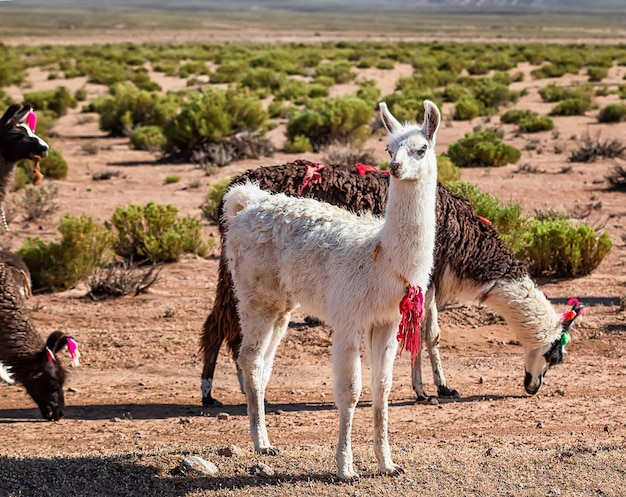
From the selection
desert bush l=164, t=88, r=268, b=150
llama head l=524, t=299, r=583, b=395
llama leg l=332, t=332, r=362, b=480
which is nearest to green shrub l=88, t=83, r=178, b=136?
desert bush l=164, t=88, r=268, b=150

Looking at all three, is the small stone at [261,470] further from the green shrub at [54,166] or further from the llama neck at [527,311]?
the green shrub at [54,166]

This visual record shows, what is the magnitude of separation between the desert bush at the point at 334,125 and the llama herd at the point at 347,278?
1454 centimetres

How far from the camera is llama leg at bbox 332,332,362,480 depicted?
589 centimetres

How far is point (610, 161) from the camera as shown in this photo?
69.7 feet

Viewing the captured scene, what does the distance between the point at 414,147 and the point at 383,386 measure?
61.8 inches

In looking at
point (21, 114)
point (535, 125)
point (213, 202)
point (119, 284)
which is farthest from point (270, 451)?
point (535, 125)

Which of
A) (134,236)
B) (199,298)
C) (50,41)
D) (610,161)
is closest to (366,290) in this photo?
(199,298)

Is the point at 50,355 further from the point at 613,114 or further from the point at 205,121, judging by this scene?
the point at 613,114

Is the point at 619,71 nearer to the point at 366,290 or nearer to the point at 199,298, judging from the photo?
the point at 199,298

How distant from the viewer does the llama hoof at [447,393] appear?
338 inches

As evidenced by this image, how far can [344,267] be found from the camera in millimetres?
6027

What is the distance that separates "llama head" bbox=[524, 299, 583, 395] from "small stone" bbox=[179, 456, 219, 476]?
333cm

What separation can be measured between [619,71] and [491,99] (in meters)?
17.2

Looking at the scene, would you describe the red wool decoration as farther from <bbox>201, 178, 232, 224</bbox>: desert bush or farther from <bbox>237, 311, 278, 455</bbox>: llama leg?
<bbox>201, 178, 232, 224</bbox>: desert bush
